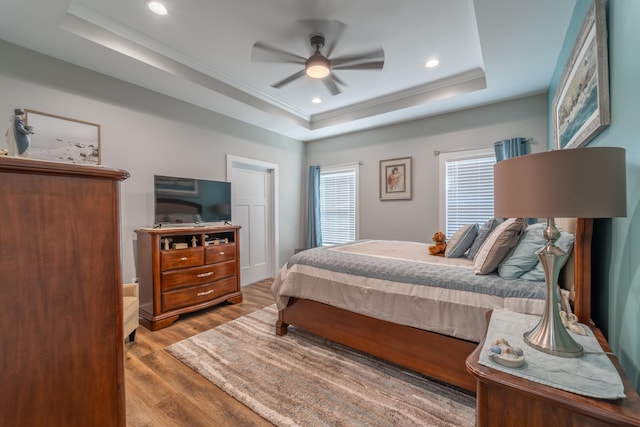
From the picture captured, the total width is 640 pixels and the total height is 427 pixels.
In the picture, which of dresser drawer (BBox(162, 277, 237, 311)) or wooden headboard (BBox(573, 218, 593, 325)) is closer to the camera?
wooden headboard (BBox(573, 218, 593, 325))

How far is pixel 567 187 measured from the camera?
Result: 33.2 inches

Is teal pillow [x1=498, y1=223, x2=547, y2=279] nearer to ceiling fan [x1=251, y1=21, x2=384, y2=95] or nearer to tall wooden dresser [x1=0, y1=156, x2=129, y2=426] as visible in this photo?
ceiling fan [x1=251, y1=21, x2=384, y2=95]

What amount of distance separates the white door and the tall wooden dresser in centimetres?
320

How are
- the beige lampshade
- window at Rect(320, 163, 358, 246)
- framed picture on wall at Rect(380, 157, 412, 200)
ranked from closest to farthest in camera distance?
the beige lampshade
framed picture on wall at Rect(380, 157, 412, 200)
window at Rect(320, 163, 358, 246)

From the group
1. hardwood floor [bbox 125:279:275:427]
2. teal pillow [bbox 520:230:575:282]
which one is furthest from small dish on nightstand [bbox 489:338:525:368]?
hardwood floor [bbox 125:279:275:427]

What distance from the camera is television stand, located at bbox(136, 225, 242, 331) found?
2707 mm

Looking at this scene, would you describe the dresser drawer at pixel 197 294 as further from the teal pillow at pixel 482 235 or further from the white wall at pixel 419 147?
the teal pillow at pixel 482 235

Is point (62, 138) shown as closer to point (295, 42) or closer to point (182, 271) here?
point (182, 271)

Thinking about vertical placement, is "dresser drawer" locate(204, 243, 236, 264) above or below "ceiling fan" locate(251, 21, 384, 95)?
below

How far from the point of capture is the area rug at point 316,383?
61.8 inches

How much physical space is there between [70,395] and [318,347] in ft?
6.02

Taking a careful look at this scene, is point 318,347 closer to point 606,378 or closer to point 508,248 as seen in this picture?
point 508,248

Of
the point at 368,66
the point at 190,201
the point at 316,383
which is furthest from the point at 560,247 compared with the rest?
the point at 190,201

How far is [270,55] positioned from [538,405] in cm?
270
